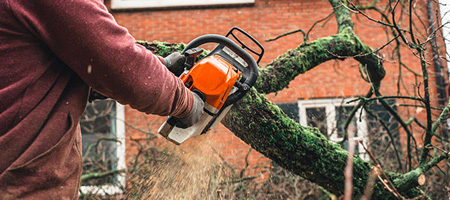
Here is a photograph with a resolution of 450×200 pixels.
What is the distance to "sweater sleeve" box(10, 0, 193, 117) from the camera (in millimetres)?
1441

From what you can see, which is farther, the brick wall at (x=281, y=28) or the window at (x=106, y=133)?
the brick wall at (x=281, y=28)

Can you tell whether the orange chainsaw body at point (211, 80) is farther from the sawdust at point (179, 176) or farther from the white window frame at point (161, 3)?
the white window frame at point (161, 3)

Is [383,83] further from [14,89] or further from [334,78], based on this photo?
[14,89]

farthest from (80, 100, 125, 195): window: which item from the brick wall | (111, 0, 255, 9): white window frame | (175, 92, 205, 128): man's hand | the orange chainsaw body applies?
(175, 92, 205, 128): man's hand

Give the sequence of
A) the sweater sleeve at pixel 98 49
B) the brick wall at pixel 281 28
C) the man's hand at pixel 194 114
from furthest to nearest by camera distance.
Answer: the brick wall at pixel 281 28
the man's hand at pixel 194 114
the sweater sleeve at pixel 98 49

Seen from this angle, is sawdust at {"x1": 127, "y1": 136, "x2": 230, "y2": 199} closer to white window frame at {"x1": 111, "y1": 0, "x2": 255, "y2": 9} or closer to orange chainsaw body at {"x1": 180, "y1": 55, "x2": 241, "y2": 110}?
orange chainsaw body at {"x1": 180, "y1": 55, "x2": 241, "y2": 110}

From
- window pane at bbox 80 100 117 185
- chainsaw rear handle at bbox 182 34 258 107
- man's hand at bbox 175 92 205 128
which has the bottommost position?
window pane at bbox 80 100 117 185

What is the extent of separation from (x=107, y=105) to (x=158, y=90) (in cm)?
605

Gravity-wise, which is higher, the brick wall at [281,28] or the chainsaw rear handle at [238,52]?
the chainsaw rear handle at [238,52]

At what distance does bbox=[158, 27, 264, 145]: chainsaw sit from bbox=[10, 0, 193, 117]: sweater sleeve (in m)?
0.58

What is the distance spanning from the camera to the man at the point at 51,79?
57.4 inches

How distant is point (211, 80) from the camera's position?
2.42 m

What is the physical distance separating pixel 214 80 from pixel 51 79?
1.03 metres

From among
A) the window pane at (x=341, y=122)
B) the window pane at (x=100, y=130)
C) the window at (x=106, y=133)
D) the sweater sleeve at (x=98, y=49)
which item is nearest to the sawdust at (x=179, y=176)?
the sweater sleeve at (x=98, y=49)
